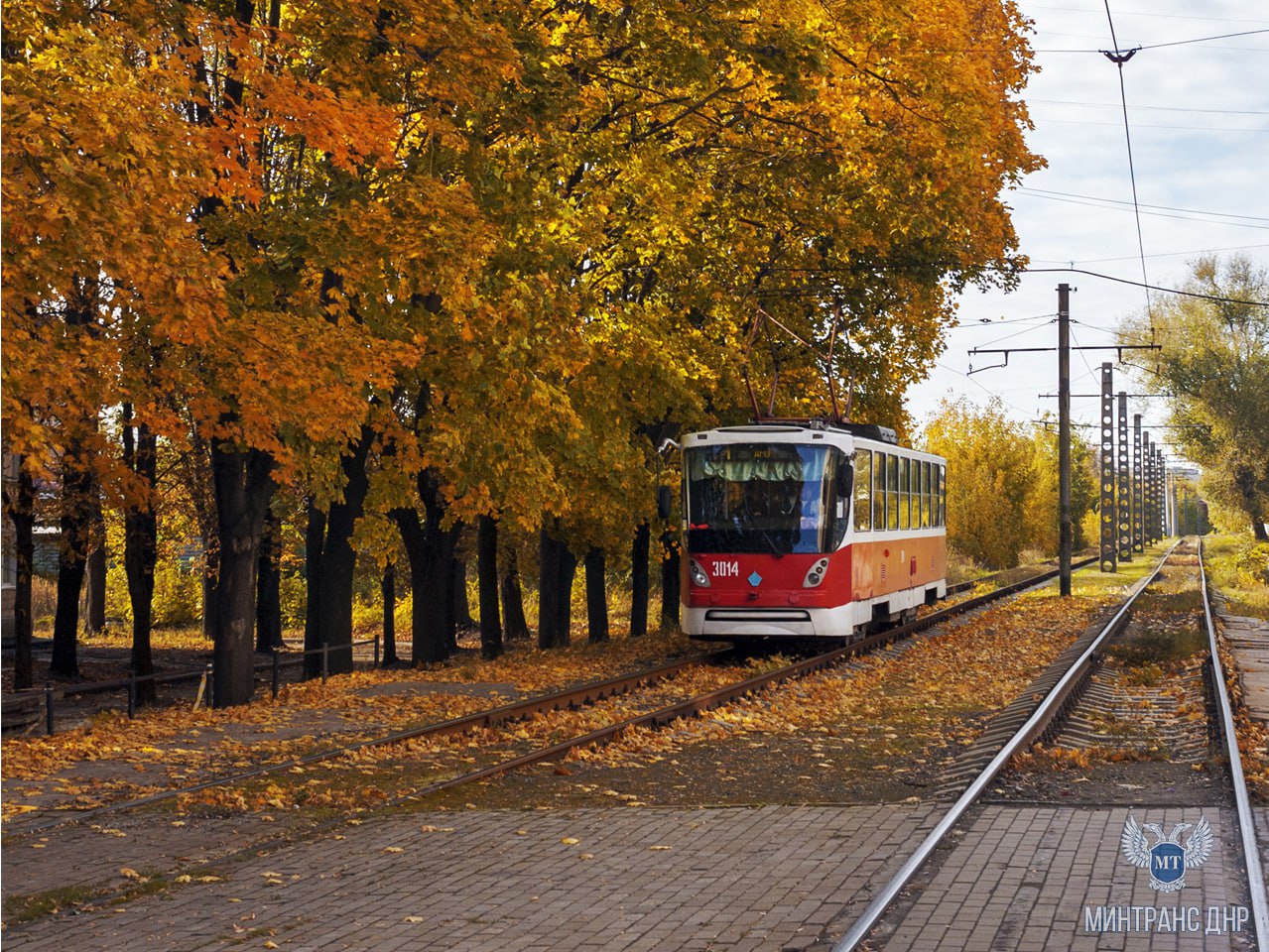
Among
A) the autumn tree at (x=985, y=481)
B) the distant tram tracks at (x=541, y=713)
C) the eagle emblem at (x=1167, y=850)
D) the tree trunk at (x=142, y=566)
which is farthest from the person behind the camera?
the autumn tree at (x=985, y=481)

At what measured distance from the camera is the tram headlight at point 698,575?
22531 mm

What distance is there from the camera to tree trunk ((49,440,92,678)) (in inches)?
1070

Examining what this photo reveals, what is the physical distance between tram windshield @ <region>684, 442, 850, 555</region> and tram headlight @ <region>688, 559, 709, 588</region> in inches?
9.1

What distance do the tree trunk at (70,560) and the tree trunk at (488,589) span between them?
23.1 ft

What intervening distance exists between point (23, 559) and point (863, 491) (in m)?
13.9

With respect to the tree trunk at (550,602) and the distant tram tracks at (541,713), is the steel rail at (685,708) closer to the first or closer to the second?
the distant tram tracks at (541,713)

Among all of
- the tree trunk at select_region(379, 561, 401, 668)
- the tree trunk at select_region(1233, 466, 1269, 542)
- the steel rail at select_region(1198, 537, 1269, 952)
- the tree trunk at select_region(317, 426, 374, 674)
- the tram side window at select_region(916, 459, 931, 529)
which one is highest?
the tree trunk at select_region(1233, 466, 1269, 542)

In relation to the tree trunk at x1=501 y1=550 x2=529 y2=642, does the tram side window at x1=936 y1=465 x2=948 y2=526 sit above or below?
above

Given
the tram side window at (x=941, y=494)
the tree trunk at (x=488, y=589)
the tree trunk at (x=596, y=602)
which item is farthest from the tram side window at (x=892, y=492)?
the tree trunk at (x=596, y=602)

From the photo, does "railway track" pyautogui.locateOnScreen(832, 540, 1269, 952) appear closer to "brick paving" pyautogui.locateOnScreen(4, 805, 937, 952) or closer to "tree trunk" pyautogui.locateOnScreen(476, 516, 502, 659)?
"brick paving" pyautogui.locateOnScreen(4, 805, 937, 952)

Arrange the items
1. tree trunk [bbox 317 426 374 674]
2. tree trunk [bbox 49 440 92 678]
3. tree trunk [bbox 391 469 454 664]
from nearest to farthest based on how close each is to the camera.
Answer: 1. tree trunk [bbox 317 426 374 674]
2. tree trunk [bbox 49 440 92 678]
3. tree trunk [bbox 391 469 454 664]

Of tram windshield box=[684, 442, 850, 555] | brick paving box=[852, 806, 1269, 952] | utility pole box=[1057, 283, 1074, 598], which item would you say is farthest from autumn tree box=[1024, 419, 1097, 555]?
brick paving box=[852, 806, 1269, 952]

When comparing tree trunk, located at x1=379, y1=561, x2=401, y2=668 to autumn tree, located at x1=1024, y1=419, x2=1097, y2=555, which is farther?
autumn tree, located at x1=1024, y1=419, x2=1097, y2=555

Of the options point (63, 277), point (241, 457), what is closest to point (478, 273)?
point (241, 457)
